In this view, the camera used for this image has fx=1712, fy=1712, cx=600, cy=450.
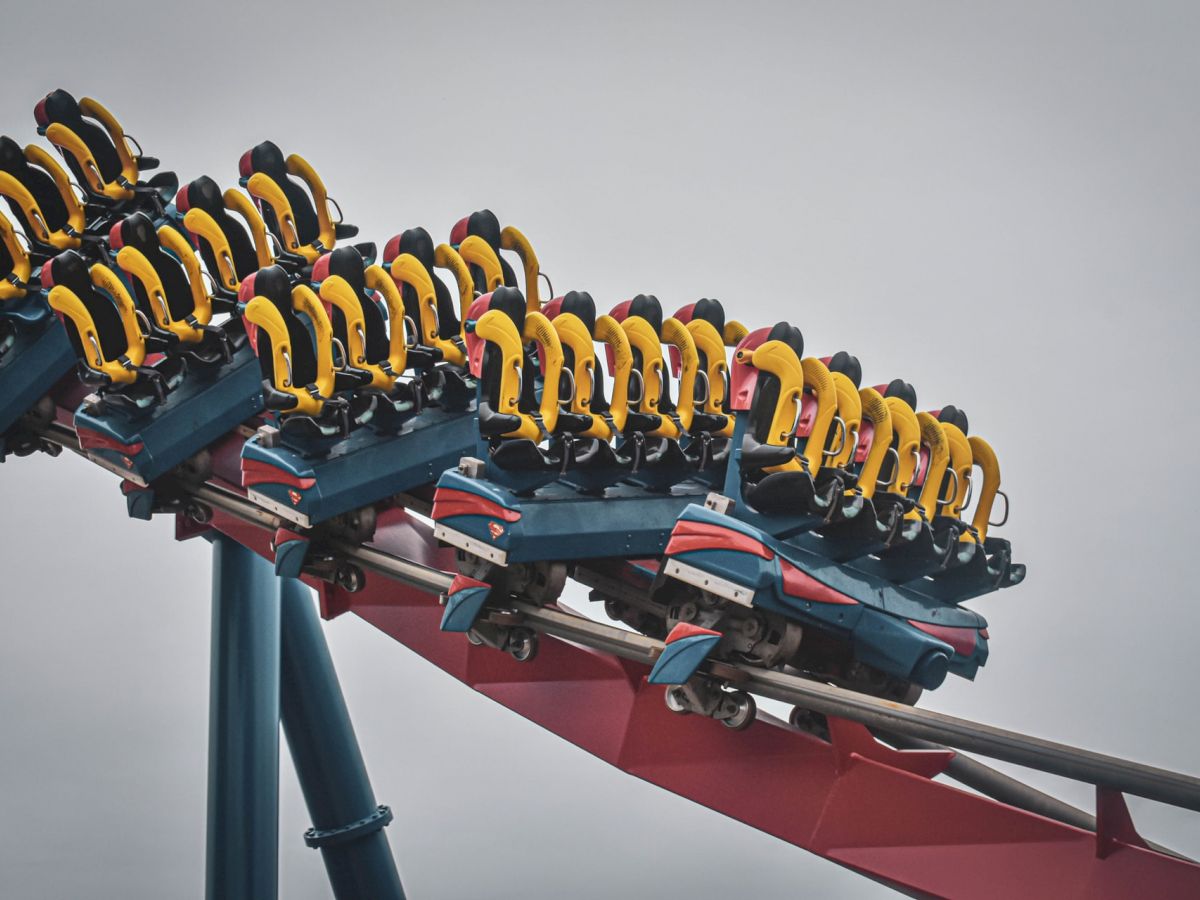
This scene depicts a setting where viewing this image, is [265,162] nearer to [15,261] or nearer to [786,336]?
[15,261]

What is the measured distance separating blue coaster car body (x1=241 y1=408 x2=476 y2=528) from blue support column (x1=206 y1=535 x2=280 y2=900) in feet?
2.55

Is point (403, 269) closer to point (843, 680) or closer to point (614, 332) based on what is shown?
point (614, 332)

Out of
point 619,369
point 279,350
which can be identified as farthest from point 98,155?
point 619,369

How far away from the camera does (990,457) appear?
4895 millimetres

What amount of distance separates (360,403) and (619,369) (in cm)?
88

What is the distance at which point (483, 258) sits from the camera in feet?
18.0

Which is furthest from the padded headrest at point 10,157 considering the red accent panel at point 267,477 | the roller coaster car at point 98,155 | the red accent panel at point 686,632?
the red accent panel at point 686,632

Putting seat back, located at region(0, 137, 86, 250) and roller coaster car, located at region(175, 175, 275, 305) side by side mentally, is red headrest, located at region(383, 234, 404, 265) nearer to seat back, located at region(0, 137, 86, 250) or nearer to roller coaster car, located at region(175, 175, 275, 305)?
roller coaster car, located at region(175, 175, 275, 305)

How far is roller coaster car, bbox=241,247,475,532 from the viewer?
4922 millimetres

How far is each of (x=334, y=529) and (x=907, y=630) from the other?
1.82 meters

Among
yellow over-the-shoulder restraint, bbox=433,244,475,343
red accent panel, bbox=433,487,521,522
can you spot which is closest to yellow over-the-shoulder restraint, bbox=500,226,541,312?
yellow over-the-shoulder restraint, bbox=433,244,475,343

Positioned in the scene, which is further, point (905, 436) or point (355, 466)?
point (355, 466)

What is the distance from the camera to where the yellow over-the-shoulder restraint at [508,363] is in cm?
446

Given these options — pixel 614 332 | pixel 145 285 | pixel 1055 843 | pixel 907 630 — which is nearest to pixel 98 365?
pixel 145 285
